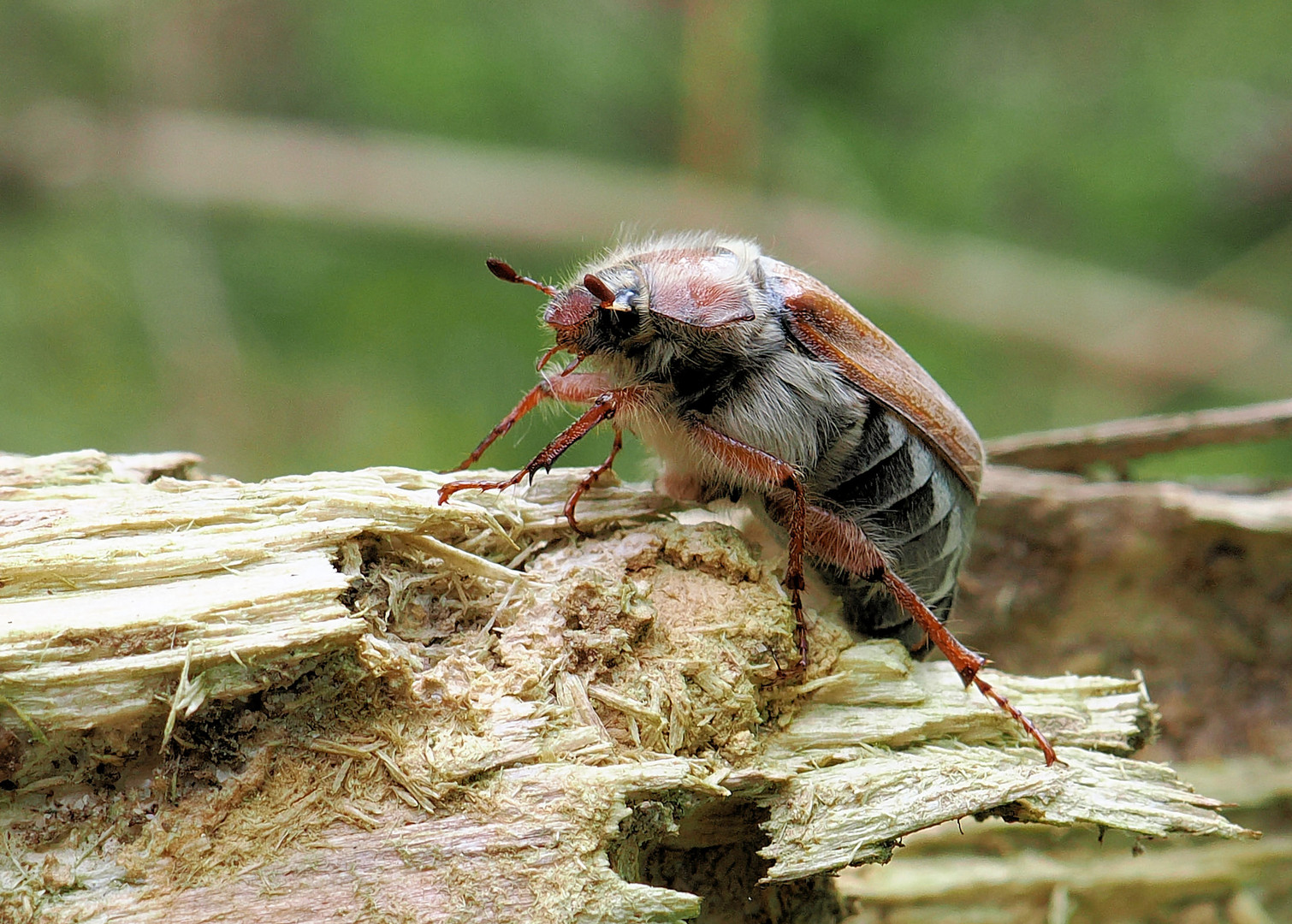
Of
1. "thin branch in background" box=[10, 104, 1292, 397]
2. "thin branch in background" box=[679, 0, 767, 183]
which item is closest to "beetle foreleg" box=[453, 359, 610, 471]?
"thin branch in background" box=[10, 104, 1292, 397]

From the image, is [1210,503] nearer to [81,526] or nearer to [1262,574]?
[1262,574]

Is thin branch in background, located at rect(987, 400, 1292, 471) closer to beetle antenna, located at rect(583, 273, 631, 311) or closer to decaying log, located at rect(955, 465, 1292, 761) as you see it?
decaying log, located at rect(955, 465, 1292, 761)

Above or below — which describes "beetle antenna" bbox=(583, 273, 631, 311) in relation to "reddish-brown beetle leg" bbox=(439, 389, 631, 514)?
above

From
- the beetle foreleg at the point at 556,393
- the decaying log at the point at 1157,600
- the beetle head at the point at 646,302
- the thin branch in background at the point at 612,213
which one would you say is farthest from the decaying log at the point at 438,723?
the thin branch in background at the point at 612,213

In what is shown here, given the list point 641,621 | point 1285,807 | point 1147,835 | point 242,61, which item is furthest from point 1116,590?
point 242,61

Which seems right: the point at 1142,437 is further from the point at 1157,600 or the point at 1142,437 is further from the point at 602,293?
the point at 602,293

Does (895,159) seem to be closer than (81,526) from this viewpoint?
No

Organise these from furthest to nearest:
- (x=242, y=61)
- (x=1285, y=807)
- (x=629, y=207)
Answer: (x=242, y=61) → (x=629, y=207) → (x=1285, y=807)
